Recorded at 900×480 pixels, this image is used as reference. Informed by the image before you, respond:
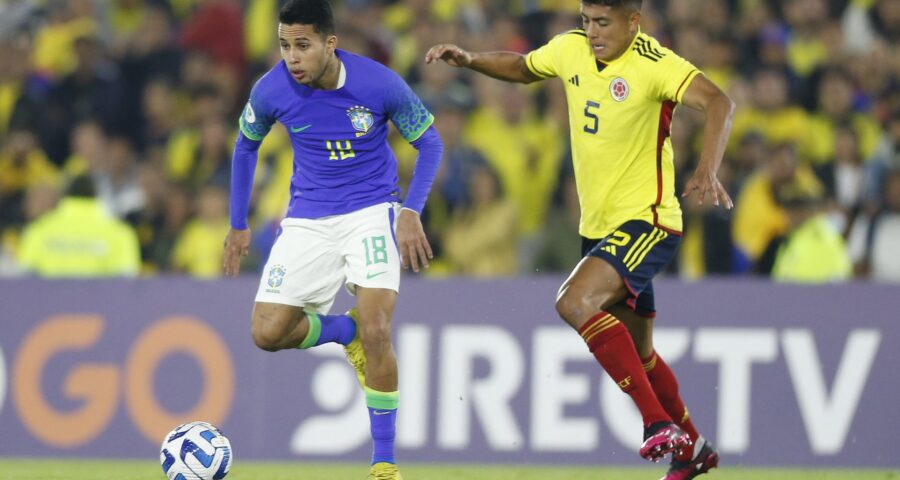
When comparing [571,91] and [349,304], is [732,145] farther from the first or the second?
[571,91]

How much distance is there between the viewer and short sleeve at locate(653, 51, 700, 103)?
7.83 m

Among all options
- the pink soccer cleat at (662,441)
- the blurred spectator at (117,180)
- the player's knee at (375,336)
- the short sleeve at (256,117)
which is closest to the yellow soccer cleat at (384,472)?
the player's knee at (375,336)

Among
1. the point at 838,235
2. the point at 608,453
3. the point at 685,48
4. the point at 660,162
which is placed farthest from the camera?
the point at 685,48

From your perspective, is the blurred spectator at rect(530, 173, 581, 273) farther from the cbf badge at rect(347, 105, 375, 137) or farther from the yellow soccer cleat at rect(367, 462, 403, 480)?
the yellow soccer cleat at rect(367, 462, 403, 480)

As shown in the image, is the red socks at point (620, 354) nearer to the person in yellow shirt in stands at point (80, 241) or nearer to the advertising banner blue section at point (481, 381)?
the advertising banner blue section at point (481, 381)

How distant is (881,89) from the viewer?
1377 centimetres

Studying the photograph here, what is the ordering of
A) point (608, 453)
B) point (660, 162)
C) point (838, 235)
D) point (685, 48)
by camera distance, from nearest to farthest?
point (660, 162), point (608, 453), point (838, 235), point (685, 48)

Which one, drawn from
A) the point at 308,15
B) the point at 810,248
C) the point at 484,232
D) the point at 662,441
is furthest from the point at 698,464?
the point at 484,232

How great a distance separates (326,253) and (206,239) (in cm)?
471

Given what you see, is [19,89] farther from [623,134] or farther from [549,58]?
[623,134]

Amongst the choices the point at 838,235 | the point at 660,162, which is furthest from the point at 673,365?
the point at 660,162

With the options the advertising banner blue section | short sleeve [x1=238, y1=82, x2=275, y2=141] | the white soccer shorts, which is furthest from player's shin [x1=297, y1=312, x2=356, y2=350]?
the advertising banner blue section

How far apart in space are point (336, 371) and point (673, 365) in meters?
2.42

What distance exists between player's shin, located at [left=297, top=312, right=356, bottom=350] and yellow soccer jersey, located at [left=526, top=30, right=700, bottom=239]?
4.94ft
